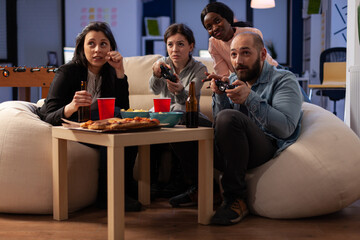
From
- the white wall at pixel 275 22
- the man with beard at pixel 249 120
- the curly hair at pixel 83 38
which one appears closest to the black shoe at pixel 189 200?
the man with beard at pixel 249 120

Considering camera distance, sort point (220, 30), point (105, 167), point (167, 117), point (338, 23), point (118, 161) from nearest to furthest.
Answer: point (118, 161)
point (167, 117)
point (105, 167)
point (220, 30)
point (338, 23)

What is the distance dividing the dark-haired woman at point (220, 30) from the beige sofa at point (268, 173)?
872 mm

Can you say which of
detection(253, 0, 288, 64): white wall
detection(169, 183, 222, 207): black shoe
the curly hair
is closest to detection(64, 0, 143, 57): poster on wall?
detection(253, 0, 288, 64): white wall

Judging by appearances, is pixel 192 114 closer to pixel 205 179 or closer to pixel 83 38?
pixel 205 179

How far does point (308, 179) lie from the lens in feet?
Result: 6.31

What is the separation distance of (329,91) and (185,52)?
160 inches

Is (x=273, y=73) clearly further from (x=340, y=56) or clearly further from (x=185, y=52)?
(x=340, y=56)

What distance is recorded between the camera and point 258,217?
202cm

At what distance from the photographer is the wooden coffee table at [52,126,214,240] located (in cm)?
155

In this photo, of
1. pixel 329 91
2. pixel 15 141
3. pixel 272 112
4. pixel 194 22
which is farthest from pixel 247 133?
pixel 194 22

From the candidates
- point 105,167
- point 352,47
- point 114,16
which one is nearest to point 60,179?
point 105,167

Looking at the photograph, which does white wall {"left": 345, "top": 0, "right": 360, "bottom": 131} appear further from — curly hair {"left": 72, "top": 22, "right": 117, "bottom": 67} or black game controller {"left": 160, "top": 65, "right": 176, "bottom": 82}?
curly hair {"left": 72, "top": 22, "right": 117, "bottom": 67}

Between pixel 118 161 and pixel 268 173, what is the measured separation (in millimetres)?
772

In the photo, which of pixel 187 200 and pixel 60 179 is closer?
pixel 60 179
